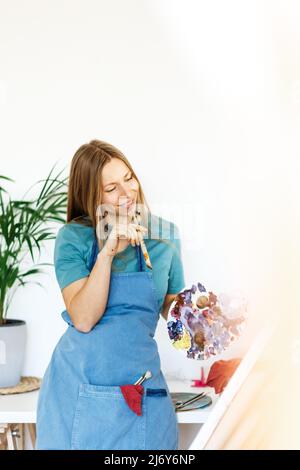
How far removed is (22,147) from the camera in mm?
1979

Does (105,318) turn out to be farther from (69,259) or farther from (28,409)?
(28,409)

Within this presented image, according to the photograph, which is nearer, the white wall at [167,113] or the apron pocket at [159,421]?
the apron pocket at [159,421]

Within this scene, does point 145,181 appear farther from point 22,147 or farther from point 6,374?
point 6,374

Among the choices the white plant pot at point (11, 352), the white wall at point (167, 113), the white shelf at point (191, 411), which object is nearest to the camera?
the white shelf at point (191, 411)

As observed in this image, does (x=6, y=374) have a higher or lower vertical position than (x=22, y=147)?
lower

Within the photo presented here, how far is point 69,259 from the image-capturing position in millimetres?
1440

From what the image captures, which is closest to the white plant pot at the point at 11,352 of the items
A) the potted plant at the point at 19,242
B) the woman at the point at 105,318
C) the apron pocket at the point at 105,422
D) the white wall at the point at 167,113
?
the potted plant at the point at 19,242

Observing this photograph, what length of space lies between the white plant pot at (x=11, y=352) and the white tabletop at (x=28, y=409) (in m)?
0.07

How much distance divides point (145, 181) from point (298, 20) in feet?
2.01

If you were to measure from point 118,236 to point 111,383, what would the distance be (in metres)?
0.30

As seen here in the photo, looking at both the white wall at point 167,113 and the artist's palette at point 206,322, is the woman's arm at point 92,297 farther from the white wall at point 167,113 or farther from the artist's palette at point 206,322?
the white wall at point 167,113

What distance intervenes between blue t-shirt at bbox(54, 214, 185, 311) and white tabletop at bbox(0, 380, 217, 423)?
0.28m

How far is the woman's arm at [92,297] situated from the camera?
54.0 inches
